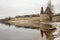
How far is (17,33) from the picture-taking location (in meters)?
1.26

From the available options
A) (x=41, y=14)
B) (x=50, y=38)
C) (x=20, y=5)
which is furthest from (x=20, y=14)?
(x=50, y=38)

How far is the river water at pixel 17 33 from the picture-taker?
123 cm

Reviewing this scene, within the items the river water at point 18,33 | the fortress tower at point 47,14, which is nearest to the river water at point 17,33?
the river water at point 18,33

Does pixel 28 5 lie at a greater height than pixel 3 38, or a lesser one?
greater

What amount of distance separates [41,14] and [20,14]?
7.4 inches

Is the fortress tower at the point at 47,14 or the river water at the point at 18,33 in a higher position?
the fortress tower at the point at 47,14

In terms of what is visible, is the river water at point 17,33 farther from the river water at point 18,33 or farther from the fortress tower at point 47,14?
the fortress tower at point 47,14

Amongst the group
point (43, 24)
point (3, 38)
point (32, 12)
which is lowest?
point (3, 38)

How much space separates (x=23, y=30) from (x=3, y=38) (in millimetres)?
200

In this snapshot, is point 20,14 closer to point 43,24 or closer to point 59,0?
point 43,24

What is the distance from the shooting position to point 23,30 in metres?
1.24

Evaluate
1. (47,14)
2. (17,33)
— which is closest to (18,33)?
(17,33)

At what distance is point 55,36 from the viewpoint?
119 cm

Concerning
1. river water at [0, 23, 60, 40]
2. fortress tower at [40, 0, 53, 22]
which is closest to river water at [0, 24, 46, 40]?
river water at [0, 23, 60, 40]
